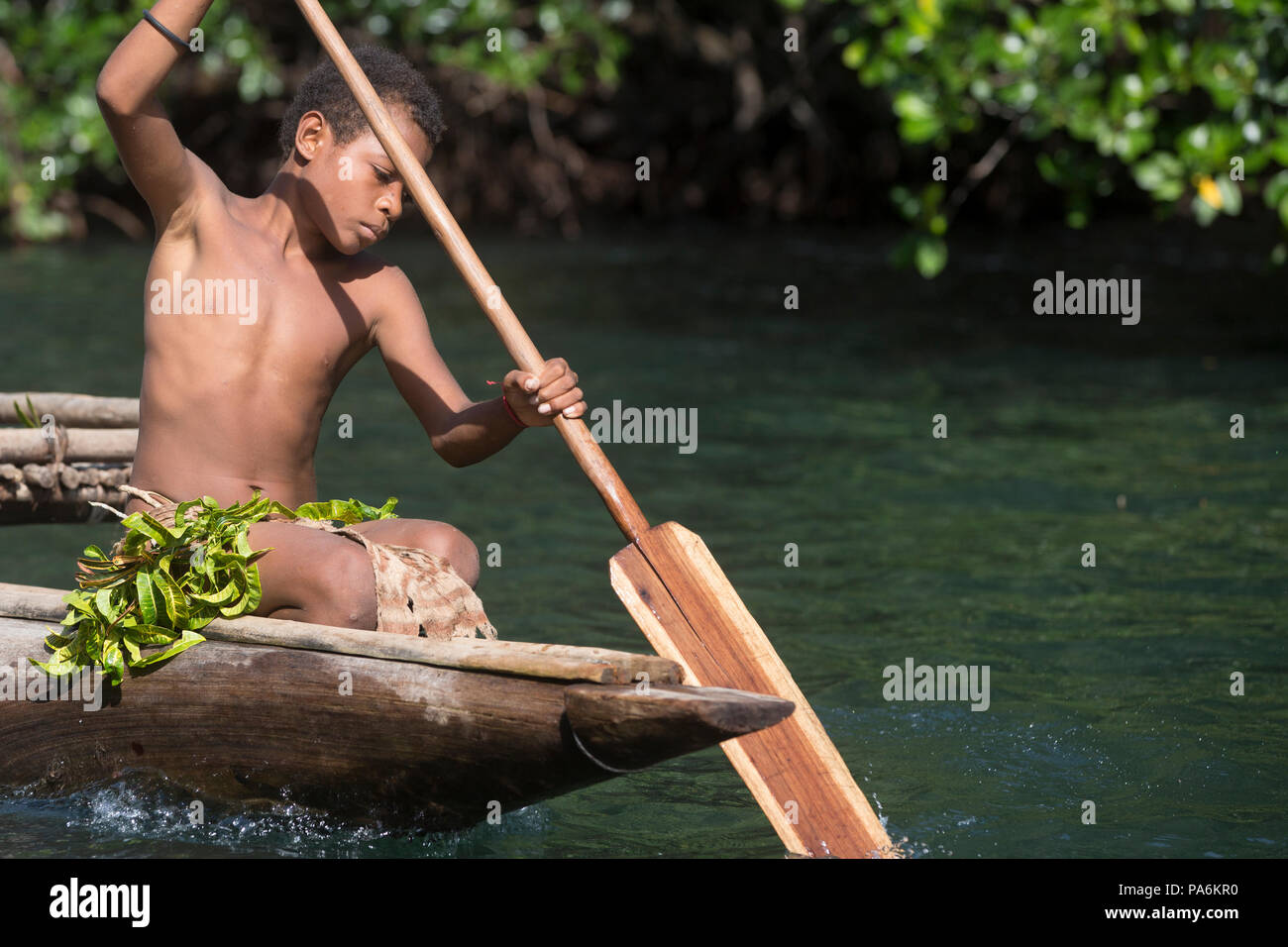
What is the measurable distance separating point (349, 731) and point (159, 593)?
1.58 ft

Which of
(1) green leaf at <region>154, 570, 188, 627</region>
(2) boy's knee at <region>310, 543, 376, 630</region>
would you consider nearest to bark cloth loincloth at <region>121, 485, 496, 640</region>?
(2) boy's knee at <region>310, 543, 376, 630</region>

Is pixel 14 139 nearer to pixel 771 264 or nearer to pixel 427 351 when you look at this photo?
pixel 771 264

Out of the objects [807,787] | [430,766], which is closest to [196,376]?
[430,766]

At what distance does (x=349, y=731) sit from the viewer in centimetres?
289

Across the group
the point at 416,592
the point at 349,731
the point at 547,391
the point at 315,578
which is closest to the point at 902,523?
the point at 547,391

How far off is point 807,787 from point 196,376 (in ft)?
4.87

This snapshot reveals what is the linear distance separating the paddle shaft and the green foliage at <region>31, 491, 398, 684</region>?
636 mm

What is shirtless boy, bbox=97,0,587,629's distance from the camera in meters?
3.10

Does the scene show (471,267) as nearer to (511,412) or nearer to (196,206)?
(511,412)

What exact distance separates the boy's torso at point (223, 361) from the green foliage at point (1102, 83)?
3830 millimetres

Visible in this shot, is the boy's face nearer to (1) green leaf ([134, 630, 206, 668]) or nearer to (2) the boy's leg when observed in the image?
(2) the boy's leg

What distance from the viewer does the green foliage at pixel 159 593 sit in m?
3.04

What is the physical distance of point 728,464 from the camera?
21.1ft

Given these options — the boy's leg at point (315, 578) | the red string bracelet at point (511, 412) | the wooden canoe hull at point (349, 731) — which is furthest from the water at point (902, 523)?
the red string bracelet at point (511, 412)
